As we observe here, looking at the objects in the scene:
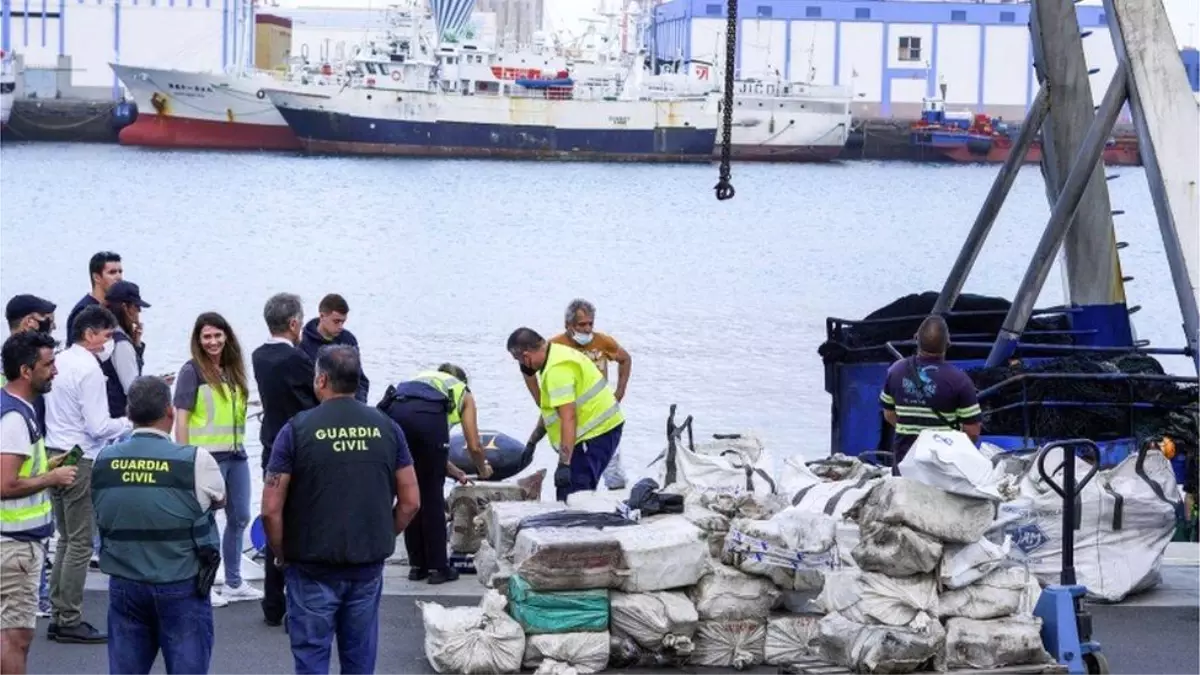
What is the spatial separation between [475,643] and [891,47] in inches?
4561

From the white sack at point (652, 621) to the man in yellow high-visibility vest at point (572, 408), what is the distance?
7.39 ft

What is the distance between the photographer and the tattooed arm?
6.96 m

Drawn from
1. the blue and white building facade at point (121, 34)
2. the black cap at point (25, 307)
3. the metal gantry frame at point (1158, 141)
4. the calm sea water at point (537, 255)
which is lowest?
the calm sea water at point (537, 255)

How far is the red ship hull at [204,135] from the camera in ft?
354

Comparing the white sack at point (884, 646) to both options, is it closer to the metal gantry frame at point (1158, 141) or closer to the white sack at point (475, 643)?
the white sack at point (475, 643)

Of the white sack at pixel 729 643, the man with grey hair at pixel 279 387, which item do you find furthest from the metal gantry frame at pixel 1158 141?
the man with grey hair at pixel 279 387

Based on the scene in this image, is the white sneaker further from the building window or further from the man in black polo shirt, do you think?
the building window

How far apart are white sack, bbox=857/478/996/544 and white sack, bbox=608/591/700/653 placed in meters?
1.01

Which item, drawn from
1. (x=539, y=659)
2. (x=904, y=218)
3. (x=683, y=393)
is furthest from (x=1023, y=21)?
(x=539, y=659)

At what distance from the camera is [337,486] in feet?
22.8

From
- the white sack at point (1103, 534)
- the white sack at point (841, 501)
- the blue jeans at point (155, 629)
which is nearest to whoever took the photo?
the blue jeans at point (155, 629)

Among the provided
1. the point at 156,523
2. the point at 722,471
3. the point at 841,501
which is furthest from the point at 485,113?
the point at 156,523

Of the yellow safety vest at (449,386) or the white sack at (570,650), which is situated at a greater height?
the yellow safety vest at (449,386)

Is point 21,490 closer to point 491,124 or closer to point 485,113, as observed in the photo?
point 485,113
